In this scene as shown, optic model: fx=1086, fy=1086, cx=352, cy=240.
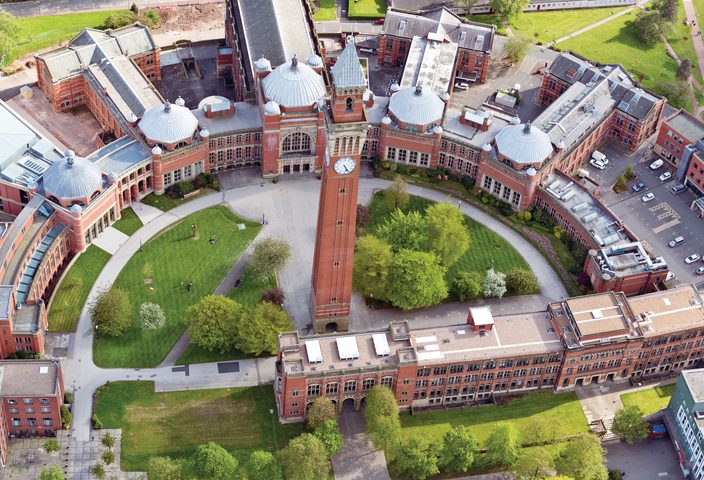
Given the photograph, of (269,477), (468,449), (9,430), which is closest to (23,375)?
(9,430)

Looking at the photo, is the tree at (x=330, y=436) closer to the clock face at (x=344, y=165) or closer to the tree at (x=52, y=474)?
the tree at (x=52, y=474)

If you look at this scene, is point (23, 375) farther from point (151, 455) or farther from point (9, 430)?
point (151, 455)

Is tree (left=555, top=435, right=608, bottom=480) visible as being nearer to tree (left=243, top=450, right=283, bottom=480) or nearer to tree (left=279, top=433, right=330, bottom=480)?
tree (left=279, top=433, right=330, bottom=480)

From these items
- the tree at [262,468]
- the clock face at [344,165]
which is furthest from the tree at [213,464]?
the clock face at [344,165]

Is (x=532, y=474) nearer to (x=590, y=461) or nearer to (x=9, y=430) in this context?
(x=590, y=461)

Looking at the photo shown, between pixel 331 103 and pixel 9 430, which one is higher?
pixel 331 103

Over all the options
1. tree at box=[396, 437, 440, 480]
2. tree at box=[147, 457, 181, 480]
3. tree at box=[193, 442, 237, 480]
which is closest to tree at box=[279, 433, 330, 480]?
tree at box=[193, 442, 237, 480]

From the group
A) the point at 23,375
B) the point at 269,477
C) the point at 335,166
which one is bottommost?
the point at 269,477
